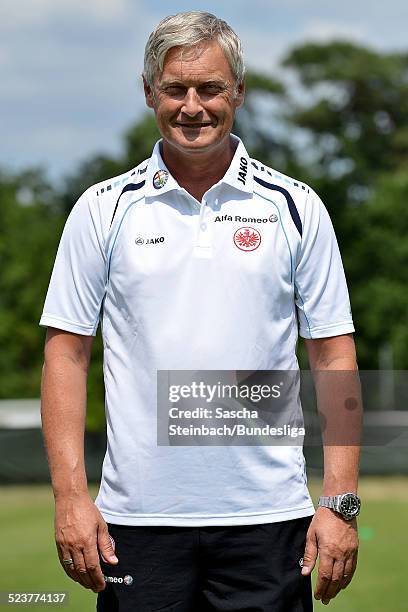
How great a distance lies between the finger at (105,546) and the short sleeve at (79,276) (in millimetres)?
517

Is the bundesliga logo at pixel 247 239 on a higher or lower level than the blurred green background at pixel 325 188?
lower

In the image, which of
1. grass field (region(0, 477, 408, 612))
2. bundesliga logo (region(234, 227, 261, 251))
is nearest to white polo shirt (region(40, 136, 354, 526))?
bundesliga logo (region(234, 227, 261, 251))

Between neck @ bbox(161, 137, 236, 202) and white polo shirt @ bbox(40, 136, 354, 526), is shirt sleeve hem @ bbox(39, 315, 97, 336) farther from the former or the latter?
neck @ bbox(161, 137, 236, 202)

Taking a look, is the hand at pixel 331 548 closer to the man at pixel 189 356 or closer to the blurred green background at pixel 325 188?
the man at pixel 189 356

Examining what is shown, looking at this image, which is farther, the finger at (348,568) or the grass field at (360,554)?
the grass field at (360,554)

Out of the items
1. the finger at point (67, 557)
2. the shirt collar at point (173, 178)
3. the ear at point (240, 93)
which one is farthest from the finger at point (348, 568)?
the ear at point (240, 93)

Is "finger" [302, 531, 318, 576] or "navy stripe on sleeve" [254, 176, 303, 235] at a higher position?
"navy stripe on sleeve" [254, 176, 303, 235]

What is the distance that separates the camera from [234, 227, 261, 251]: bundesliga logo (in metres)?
3.11

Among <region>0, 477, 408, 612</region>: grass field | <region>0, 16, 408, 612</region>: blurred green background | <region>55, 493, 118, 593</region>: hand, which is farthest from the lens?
<region>0, 16, 408, 612</region>: blurred green background

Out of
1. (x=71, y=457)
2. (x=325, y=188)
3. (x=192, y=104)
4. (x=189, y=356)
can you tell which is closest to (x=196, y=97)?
(x=192, y=104)

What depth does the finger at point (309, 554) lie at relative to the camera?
10.1 feet

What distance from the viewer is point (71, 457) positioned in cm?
305

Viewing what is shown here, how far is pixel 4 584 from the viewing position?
9.19 meters

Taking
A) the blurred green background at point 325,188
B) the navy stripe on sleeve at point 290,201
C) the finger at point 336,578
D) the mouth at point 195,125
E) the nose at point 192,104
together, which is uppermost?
the blurred green background at point 325,188
